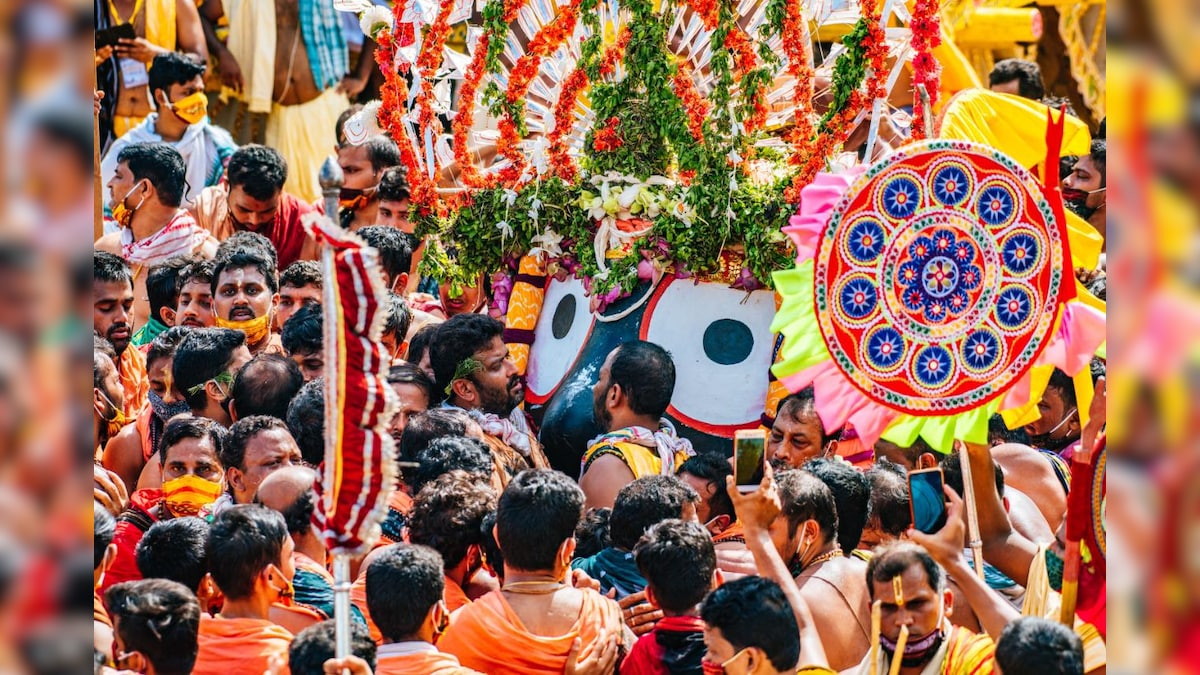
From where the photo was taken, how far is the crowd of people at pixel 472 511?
12.5 feet

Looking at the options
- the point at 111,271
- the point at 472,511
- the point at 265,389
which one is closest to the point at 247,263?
the point at 111,271

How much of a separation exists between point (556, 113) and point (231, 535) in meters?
3.05

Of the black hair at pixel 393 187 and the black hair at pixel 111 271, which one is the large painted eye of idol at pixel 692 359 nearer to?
the black hair at pixel 393 187

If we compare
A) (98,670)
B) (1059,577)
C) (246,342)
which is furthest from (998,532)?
(246,342)

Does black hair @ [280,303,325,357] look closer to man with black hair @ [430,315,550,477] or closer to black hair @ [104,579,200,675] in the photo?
man with black hair @ [430,315,550,477]

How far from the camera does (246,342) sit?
658cm

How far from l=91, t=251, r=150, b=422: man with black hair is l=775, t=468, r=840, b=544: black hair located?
118 inches

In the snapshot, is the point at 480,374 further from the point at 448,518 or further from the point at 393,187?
the point at 393,187

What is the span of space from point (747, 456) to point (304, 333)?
2.64 meters

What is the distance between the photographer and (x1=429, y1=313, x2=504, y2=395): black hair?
6.27 metres

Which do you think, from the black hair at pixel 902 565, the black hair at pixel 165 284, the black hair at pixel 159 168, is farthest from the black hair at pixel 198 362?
the black hair at pixel 902 565

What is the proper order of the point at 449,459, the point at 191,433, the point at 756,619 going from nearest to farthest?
1. the point at 756,619
2. the point at 449,459
3. the point at 191,433

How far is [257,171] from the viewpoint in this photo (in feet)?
25.5

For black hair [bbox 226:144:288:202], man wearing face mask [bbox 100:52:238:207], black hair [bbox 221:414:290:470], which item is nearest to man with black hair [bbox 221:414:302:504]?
black hair [bbox 221:414:290:470]
